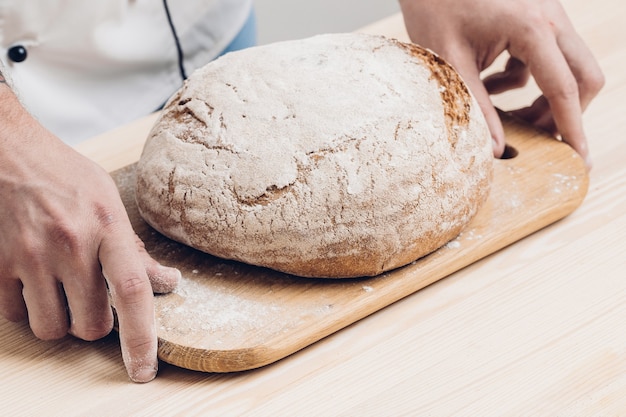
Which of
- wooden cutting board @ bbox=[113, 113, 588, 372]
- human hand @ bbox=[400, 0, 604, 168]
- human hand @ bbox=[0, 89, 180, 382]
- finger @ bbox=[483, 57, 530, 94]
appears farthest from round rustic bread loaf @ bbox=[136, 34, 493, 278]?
finger @ bbox=[483, 57, 530, 94]

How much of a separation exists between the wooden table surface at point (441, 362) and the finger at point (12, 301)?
0.12 feet

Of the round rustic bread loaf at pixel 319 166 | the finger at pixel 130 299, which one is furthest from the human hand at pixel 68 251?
the round rustic bread loaf at pixel 319 166

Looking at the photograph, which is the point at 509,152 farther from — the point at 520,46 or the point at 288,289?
the point at 288,289

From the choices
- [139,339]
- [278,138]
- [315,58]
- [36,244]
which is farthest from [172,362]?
[315,58]

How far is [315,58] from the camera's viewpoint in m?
1.11

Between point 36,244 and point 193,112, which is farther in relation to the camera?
point 193,112

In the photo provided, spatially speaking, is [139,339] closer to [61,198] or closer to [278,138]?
[61,198]

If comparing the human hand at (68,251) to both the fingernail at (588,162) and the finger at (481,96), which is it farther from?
the fingernail at (588,162)

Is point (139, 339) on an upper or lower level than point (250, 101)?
lower

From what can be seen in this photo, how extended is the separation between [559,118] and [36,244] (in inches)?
33.9

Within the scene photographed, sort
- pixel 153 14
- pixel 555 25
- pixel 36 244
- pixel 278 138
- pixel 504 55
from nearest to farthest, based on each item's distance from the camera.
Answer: pixel 36 244 → pixel 278 138 → pixel 555 25 → pixel 153 14 → pixel 504 55

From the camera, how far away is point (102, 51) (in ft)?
4.80

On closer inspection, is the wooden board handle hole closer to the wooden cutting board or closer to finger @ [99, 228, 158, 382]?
the wooden cutting board

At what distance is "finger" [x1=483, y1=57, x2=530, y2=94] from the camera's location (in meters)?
1.45
